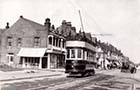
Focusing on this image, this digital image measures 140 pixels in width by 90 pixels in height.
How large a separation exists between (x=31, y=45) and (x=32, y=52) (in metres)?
2.02

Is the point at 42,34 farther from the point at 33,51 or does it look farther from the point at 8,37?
the point at 8,37

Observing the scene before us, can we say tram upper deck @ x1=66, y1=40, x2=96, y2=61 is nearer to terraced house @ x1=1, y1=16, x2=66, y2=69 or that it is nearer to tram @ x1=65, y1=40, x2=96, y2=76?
tram @ x1=65, y1=40, x2=96, y2=76

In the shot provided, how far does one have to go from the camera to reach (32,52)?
48.6 metres

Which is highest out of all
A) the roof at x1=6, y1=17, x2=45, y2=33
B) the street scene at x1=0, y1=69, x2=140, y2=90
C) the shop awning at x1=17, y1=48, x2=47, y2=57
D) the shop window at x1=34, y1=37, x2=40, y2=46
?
the roof at x1=6, y1=17, x2=45, y2=33

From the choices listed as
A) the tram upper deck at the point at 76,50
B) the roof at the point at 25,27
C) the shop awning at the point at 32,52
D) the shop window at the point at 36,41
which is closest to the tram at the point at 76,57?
the tram upper deck at the point at 76,50

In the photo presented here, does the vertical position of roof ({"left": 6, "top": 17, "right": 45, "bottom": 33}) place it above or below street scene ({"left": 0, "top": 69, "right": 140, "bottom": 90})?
above

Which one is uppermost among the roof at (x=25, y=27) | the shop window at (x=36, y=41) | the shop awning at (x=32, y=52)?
the roof at (x=25, y=27)

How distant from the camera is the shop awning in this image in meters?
47.8

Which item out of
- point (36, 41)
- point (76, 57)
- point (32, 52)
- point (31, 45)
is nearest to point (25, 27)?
point (36, 41)

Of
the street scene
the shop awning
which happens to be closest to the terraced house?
the shop awning

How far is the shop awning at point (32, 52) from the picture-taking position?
47812 millimetres

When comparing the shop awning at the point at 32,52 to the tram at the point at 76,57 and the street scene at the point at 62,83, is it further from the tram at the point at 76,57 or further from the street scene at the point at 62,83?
the street scene at the point at 62,83

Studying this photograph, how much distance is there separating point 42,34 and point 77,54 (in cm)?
2456

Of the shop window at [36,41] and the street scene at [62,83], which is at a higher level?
the shop window at [36,41]
